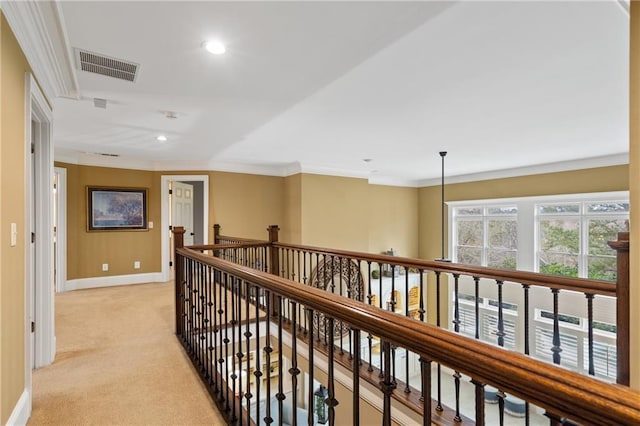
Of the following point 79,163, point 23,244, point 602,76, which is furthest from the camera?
point 79,163

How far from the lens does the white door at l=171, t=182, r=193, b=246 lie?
6.28m

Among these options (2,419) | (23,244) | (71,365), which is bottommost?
(71,365)

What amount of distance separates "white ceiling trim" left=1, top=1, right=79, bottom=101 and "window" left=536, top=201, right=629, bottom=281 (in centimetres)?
742

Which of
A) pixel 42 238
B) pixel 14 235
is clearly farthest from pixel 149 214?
pixel 14 235

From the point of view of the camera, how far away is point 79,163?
5410 millimetres

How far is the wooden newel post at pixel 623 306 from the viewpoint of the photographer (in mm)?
1408

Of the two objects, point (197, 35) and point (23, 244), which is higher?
point (197, 35)

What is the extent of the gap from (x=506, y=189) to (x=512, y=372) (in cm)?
758

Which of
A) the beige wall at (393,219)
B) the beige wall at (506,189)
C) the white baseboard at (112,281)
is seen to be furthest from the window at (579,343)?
the white baseboard at (112,281)

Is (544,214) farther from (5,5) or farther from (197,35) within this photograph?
(5,5)

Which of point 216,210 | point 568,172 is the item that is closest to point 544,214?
point 568,172

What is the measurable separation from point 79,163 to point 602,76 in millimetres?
6818

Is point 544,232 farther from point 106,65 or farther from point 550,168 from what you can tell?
point 106,65

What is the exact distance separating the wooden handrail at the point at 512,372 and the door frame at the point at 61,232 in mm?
5848
